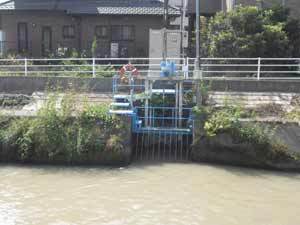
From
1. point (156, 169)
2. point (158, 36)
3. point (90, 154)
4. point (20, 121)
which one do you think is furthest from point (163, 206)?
point (158, 36)

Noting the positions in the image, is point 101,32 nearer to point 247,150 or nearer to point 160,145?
point 160,145

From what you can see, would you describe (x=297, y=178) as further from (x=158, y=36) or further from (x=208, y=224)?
(x=158, y=36)

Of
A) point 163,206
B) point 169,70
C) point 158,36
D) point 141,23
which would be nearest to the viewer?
point 163,206

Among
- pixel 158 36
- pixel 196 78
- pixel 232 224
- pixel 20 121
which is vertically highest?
pixel 158 36

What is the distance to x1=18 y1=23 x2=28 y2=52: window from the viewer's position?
90.8 ft

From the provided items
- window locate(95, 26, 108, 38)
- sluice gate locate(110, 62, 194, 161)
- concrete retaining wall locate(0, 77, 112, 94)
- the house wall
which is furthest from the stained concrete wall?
window locate(95, 26, 108, 38)

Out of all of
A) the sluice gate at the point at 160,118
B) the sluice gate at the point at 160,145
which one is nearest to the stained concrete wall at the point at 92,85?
the sluice gate at the point at 160,118

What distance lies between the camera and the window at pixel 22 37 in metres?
27.7

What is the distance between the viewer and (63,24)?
2759cm

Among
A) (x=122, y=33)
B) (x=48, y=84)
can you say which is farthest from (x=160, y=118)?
(x=122, y=33)

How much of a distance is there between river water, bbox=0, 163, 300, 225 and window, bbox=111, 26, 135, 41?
12952 mm

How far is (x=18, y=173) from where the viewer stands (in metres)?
14.5

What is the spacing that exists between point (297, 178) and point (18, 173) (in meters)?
7.57

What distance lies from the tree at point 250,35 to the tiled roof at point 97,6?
17.4ft
